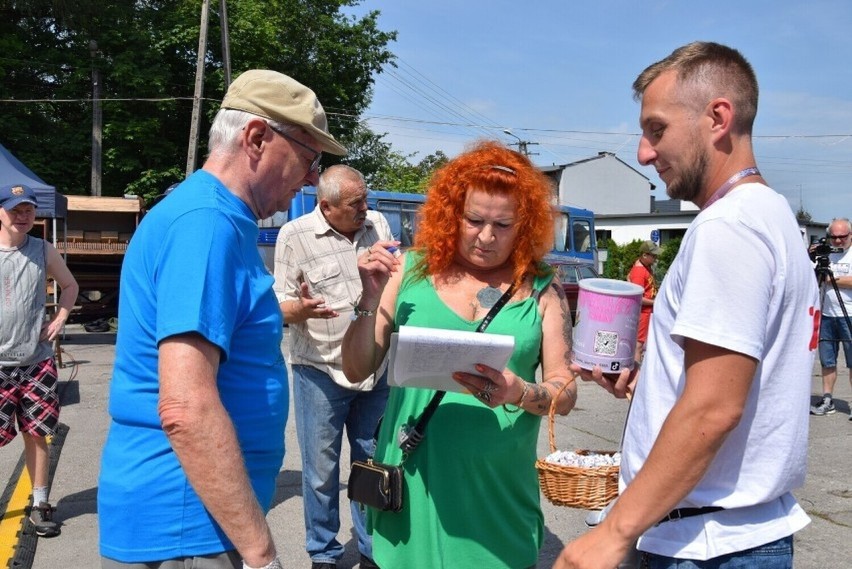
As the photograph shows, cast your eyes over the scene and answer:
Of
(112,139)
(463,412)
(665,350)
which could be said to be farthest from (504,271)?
(112,139)

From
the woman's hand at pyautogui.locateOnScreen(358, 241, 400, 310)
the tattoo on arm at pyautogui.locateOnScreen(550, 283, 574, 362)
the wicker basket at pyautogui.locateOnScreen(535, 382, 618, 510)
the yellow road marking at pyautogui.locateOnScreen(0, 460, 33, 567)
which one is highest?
the woman's hand at pyautogui.locateOnScreen(358, 241, 400, 310)

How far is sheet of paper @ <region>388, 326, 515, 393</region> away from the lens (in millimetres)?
2184

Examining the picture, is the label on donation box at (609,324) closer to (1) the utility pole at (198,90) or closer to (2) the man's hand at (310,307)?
(2) the man's hand at (310,307)

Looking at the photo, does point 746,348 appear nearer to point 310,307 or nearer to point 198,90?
point 310,307

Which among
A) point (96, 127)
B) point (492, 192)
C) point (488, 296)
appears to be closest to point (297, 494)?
point (488, 296)

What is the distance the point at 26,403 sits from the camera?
15.9 ft

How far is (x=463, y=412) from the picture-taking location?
256cm

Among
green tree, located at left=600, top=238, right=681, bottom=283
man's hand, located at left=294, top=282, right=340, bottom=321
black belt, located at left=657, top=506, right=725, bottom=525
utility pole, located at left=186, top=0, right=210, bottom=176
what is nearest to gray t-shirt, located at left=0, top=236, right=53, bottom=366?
man's hand, located at left=294, top=282, right=340, bottom=321

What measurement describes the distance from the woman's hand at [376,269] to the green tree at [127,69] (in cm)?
2580

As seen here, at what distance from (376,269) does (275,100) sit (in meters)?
0.85

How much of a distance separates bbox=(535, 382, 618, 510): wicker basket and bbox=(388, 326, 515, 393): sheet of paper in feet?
1.13

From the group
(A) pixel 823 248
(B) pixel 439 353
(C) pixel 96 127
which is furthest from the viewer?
(C) pixel 96 127

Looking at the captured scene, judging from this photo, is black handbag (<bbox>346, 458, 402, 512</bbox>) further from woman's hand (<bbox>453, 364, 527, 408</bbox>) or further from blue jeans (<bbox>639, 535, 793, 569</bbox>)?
blue jeans (<bbox>639, 535, 793, 569</bbox>)

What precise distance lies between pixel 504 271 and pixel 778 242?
1265 millimetres
